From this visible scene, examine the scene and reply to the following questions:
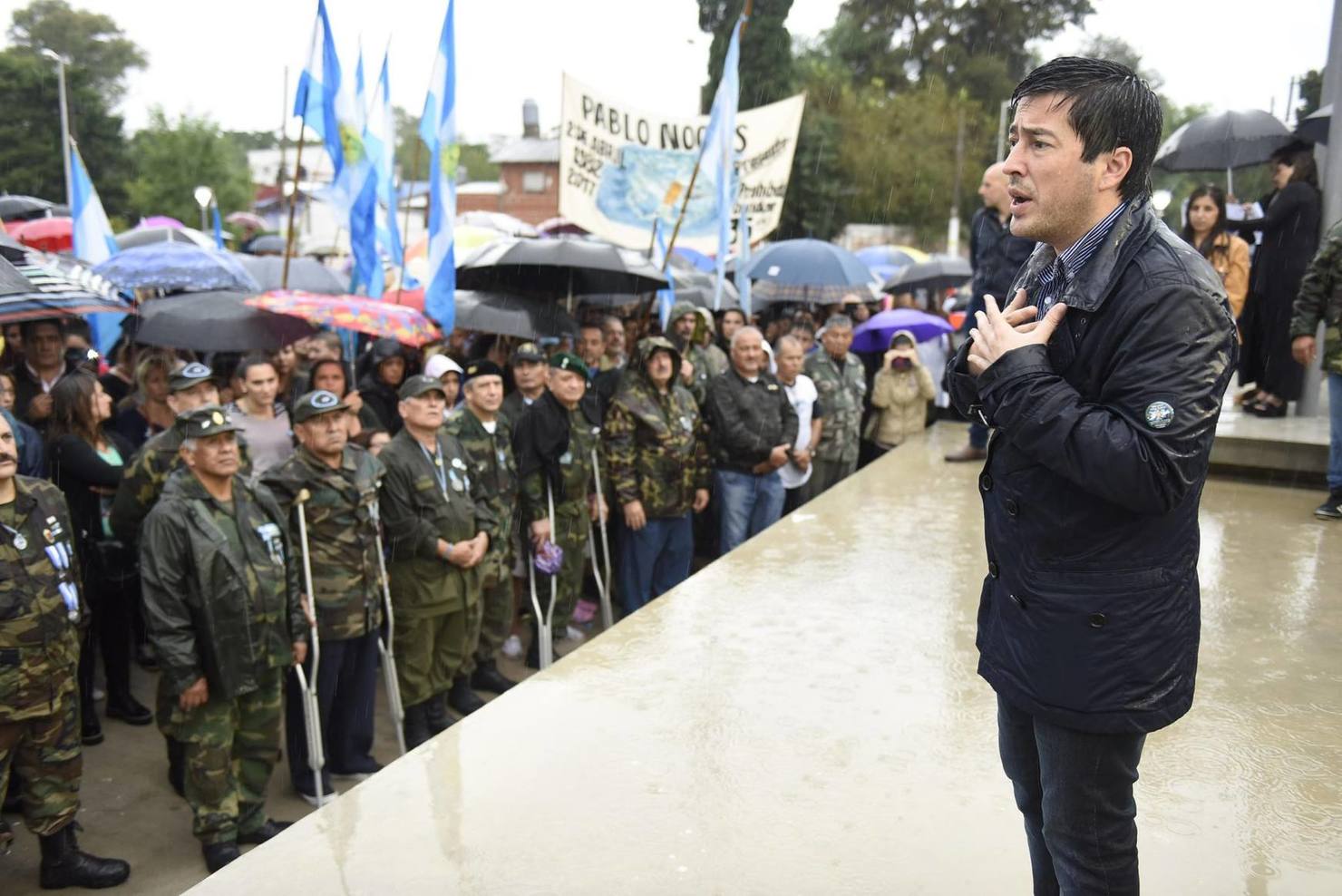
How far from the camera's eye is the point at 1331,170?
21.6 ft

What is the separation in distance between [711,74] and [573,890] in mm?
33179

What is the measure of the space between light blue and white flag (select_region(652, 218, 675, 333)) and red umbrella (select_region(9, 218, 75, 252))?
685 centimetres

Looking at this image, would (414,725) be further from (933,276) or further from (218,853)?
(933,276)

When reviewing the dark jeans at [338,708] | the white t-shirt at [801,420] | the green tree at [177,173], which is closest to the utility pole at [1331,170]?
the white t-shirt at [801,420]

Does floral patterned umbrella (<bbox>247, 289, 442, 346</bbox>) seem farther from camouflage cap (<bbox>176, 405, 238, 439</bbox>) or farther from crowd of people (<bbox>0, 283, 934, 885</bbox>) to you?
camouflage cap (<bbox>176, 405, 238, 439</bbox>)

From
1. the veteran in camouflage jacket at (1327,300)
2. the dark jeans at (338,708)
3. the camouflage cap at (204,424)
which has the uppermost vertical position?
the veteran in camouflage jacket at (1327,300)

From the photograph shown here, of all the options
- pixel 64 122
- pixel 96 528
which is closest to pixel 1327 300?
pixel 96 528

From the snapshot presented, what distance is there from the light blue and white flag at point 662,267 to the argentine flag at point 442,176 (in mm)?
1672

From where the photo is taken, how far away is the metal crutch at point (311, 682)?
15.9 feet

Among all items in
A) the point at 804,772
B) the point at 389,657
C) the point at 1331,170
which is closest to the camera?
the point at 804,772

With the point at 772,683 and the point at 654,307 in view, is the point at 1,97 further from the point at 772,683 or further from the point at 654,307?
the point at 772,683

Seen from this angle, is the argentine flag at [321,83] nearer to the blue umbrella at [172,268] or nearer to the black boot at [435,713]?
the blue umbrella at [172,268]

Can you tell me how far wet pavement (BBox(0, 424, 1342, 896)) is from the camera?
254cm

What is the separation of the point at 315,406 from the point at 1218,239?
5594 mm
